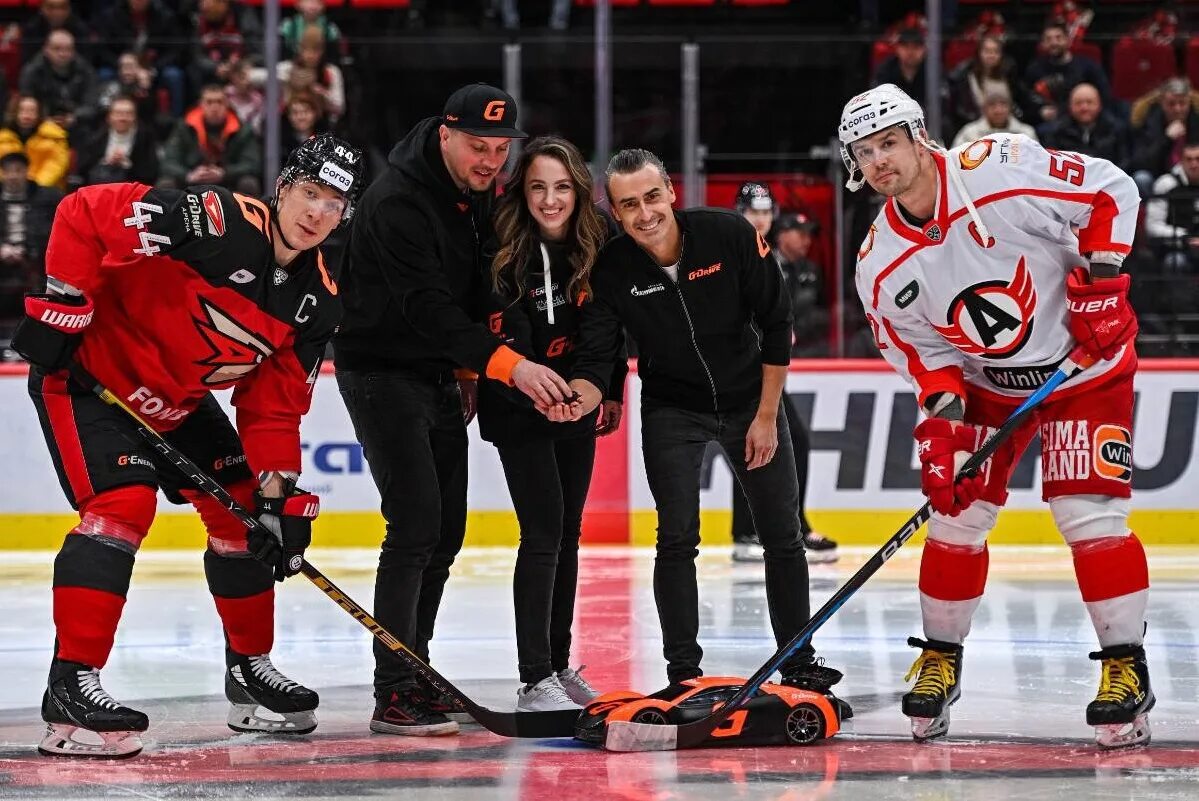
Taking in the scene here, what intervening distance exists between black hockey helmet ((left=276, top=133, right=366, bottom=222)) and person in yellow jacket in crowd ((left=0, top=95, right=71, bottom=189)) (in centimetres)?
486

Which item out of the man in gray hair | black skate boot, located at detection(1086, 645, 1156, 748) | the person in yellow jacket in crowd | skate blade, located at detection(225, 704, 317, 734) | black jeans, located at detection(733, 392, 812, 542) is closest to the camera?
black skate boot, located at detection(1086, 645, 1156, 748)

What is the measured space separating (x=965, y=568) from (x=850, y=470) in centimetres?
363

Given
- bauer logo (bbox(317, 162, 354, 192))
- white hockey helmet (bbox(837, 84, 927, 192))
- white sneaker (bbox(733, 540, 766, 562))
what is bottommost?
white sneaker (bbox(733, 540, 766, 562))

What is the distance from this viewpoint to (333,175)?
3.60 meters

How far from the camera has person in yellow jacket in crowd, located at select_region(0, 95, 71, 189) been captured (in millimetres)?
8180

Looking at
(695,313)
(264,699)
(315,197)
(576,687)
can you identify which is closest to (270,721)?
(264,699)

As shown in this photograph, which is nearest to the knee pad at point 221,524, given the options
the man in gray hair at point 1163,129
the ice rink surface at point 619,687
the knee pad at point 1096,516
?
the ice rink surface at point 619,687

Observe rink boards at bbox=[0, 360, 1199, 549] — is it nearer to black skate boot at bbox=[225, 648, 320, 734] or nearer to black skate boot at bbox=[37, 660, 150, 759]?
black skate boot at bbox=[225, 648, 320, 734]

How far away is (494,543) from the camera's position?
24.3 ft

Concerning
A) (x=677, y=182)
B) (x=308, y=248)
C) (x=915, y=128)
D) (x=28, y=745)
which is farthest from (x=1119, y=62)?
(x=28, y=745)

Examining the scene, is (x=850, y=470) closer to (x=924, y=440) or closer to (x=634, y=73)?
(x=634, y=73)

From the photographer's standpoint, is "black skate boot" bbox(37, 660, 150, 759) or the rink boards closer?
"black skate boot" bbox(37, 660, 150, 759)

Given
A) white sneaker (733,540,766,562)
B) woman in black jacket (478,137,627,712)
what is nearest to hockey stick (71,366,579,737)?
woman in black jacket (478,137,627,712)

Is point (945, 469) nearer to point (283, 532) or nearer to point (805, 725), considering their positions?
point (805, 725)
